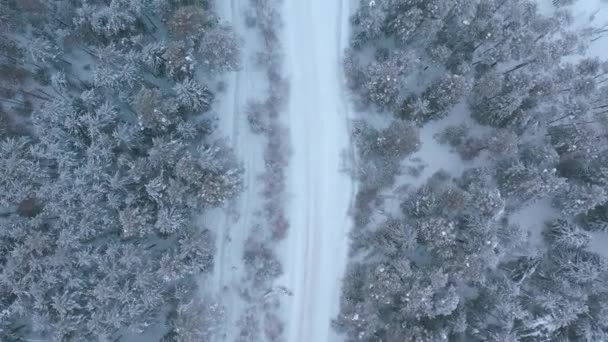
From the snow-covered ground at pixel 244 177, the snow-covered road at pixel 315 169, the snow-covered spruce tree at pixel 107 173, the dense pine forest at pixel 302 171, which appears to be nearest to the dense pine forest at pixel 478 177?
the dense pine forest at pixel 302 171

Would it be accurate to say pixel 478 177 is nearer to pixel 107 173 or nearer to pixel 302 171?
pixel 302 171

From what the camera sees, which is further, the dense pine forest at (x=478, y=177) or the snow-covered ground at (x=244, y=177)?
the snow-covered ground at (x=244, y=177)

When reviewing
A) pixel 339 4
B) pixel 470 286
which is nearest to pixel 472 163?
pixel 470 286

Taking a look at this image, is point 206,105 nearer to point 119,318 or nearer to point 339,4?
point 339,4

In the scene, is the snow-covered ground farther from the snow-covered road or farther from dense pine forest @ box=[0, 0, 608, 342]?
the snow-covered road

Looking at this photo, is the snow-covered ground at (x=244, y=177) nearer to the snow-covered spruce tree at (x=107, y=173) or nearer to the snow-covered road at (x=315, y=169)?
the snow-covered spruce tree at (x=107, y=173)

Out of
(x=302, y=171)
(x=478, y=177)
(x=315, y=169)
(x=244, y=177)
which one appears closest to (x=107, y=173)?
(x=244, y=177)

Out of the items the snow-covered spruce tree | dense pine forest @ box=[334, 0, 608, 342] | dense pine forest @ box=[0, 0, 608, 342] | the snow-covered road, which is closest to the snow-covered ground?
dense pine forest @ box=[0, 0, 608, 342]

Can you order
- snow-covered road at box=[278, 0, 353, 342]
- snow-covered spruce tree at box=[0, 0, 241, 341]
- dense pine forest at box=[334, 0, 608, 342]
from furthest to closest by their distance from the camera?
snow-covered road at box=[278, 0, 353, 342]
dense pine forest at box=[334, 0, 608, 342]
snow-covered spruce tree at box=[0, 0, 241, 341]
